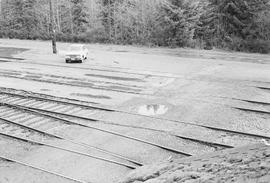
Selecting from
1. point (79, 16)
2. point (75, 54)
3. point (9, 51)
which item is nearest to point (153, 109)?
point (75, 54)

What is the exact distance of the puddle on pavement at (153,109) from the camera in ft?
54.0

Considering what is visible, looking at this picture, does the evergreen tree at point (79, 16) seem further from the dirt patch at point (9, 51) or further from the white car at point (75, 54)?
the white car at point (75, 54)

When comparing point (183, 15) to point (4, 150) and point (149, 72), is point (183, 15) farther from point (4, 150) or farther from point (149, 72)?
point (4, 150)

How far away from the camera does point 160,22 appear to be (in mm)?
38250

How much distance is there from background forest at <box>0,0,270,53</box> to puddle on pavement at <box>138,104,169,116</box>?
65.0 feet

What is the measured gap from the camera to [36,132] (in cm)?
1416

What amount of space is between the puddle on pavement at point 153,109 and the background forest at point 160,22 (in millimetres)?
19812

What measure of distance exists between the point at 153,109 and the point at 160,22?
2273 cm

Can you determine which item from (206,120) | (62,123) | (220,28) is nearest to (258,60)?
(220,28)

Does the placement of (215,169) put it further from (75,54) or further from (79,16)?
(79,16)

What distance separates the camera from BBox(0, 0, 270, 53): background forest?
34.5m

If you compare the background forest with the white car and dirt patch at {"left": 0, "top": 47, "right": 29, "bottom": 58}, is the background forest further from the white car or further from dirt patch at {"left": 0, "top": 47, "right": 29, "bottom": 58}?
the white car

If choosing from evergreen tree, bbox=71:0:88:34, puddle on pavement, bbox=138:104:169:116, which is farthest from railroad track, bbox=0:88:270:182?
evergreen tree, bbox=71:0:88:34

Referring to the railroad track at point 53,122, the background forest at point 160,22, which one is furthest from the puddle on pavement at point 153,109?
the background forest at point 160,22
